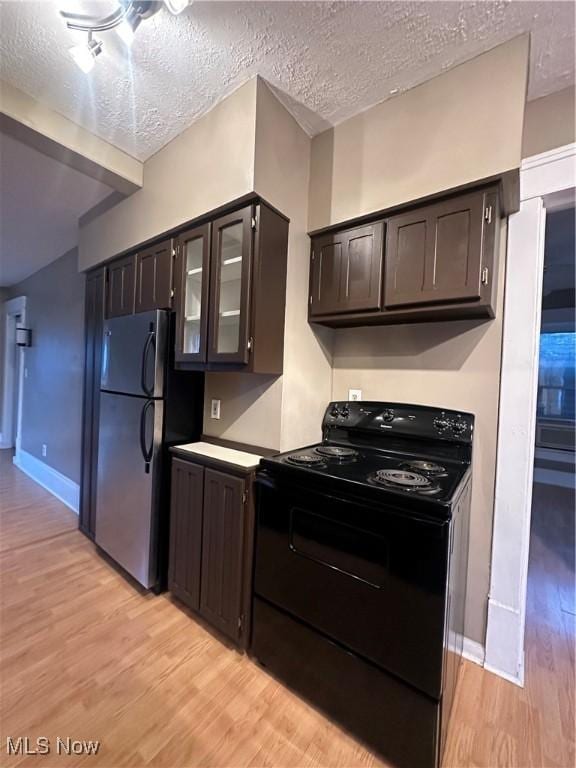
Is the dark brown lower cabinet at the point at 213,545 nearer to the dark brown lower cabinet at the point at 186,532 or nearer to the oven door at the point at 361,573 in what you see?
the dark brown lower cabinet at the point at 186,532

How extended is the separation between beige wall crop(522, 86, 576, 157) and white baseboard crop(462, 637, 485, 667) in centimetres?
234

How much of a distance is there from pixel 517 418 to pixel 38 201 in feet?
12.0

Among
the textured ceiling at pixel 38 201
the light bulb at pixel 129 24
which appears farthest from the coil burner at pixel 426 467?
the textured ceiling at pixel 38 201

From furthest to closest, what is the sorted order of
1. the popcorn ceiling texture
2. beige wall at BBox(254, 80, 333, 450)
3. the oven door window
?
beige wall at BBox(254, 80, 333, 450) → the popcorn ceiling texture → the oven door window

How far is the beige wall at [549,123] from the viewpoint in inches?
57.7

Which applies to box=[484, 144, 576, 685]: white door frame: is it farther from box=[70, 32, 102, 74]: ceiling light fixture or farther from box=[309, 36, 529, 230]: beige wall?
box=[70, 32, 102, 74]: ceiling light fixture

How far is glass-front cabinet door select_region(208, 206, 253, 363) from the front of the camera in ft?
5.39

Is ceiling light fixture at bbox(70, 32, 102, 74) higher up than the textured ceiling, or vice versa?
the textured ceiling

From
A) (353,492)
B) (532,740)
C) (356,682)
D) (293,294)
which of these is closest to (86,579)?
(356,682)

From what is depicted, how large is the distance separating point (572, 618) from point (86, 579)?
3.00 meters

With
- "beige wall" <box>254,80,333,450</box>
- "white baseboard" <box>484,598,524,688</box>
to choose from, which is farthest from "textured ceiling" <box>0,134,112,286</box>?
"white baseboard" <box>484,598,524,688</box>

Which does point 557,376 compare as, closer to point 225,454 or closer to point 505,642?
point 505,642

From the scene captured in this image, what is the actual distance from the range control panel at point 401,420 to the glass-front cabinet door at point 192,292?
86 cm

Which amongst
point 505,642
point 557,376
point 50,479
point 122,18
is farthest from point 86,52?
point 557,376
